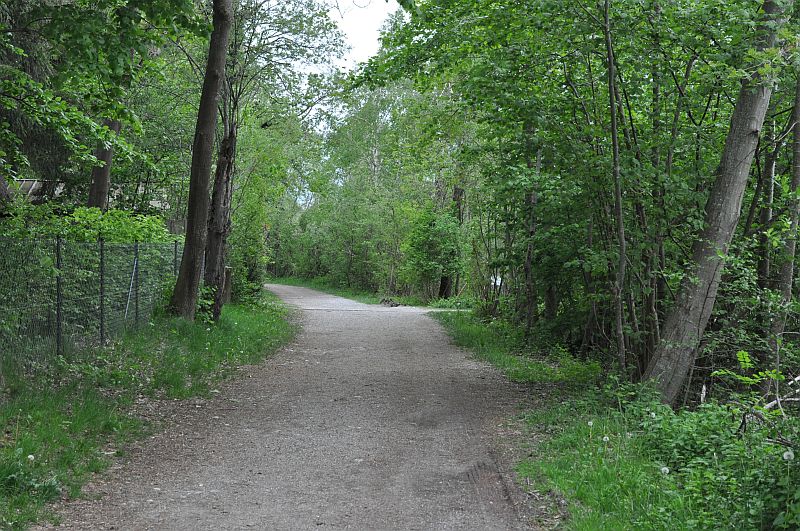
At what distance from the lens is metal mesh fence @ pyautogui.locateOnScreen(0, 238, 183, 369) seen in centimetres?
824

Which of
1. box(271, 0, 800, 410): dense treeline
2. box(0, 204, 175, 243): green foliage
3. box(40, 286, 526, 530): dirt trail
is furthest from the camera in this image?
box(0, 204, 175, 243): green foliage

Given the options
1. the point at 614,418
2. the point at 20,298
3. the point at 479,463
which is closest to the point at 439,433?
the point at 479,463

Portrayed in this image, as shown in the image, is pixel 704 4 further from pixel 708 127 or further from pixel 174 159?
pixel 174 159

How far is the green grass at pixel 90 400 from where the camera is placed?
5.43 metres

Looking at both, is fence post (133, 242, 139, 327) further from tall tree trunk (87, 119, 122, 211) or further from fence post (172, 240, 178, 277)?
tall tree trunk (87, 119, 122, 211)

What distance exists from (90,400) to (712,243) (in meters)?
7.15

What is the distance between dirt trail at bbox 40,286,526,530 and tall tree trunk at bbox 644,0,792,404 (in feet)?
7.11

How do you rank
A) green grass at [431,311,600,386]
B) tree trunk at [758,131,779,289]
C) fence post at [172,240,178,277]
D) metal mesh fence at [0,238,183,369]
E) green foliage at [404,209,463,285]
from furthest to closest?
1. green foliage at [404,209,463,285]
2. fence post at [172,240,178,277]
3. green grass at [431,311,600,386]
4. tree trunk at [758,131,779,289]
5. metal mesh fence at [0,238,183,369]

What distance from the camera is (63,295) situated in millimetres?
9594

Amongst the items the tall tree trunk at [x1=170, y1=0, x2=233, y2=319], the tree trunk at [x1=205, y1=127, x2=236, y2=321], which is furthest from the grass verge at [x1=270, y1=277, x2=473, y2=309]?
the tall tree trunk at [x1=170, y1=0, x2=233, y2=319]

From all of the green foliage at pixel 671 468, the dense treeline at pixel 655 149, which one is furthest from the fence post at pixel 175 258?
the green foliage at pixel 671 468

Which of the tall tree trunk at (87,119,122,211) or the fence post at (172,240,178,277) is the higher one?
the tall tree trunk at (87,119,122,211)

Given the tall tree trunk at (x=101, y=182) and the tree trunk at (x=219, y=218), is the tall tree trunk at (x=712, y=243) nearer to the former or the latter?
the tree trunk at (x=219, y=218)

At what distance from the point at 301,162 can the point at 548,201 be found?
15317 mm
